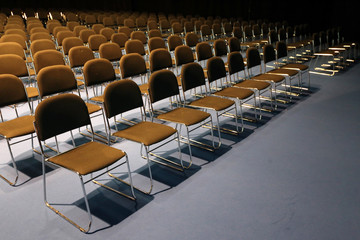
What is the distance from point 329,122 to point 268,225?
2.62 metres

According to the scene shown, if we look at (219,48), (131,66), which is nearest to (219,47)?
(219,48)

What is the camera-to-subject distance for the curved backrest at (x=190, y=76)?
436 cm

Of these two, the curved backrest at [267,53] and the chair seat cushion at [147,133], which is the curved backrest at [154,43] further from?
the chair seat cushion at [147,133]

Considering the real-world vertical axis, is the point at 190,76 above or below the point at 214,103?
above

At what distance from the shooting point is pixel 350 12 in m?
12.0

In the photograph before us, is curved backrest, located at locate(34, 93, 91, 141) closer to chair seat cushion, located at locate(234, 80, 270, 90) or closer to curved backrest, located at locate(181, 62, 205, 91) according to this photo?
curved backrest, located at locate(181, 62, 205, 91)

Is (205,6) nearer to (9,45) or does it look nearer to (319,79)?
(319,79)

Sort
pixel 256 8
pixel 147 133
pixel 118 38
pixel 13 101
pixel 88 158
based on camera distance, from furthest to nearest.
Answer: pixel 256 8, pixel 118 38, pixel 13 101, pixel 147 133, pixel 88 158

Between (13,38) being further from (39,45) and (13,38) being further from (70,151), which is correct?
(70,151)

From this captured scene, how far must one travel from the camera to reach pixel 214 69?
486cm

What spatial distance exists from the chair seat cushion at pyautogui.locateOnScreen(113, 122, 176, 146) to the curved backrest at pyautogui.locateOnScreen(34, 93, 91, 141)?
1.40 ft

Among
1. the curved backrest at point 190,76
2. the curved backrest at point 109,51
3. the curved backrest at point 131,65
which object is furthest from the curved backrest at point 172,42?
the curved backrest at point 190,76

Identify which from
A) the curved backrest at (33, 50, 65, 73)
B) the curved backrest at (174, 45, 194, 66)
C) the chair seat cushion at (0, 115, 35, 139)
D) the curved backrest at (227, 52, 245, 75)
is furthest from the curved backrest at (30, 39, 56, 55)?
the curved backrest at (227, 52, 245, 75)

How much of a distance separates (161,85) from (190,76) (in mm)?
586
